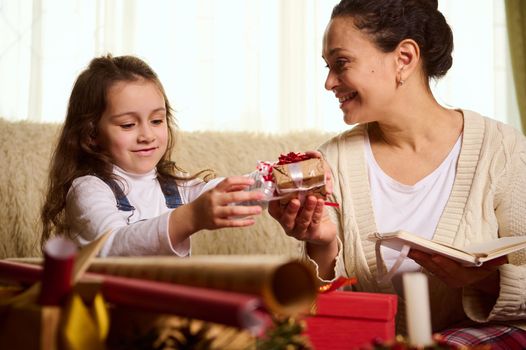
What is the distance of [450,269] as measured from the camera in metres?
1.29

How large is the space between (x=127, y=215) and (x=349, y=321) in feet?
2.17

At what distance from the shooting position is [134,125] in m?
1.51

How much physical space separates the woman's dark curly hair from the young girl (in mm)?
535

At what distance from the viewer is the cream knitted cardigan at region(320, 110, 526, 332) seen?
1502 mm

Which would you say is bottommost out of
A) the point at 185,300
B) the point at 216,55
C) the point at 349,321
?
the point at 349,321

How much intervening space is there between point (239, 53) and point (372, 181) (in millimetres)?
1265

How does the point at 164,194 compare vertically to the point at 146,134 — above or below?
below

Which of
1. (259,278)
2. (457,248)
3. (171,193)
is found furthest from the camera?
(171,193)

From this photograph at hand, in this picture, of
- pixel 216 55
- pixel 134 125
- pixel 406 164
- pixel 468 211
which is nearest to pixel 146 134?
pixel 134 125

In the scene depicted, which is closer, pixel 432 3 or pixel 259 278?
pixel 259 278

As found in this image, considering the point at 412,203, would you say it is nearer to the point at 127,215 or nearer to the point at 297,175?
the point at 297,175

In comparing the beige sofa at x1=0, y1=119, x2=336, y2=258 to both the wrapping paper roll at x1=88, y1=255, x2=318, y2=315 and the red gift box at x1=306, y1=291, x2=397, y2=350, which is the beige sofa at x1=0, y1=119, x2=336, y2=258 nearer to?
the red gift box at x1=306, y1=291, x2=397, y2=350

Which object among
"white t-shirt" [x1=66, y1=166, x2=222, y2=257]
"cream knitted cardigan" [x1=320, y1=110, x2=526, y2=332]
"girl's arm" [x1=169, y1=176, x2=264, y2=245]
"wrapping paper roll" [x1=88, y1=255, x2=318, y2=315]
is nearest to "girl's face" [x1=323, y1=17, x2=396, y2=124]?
"cream knitted cardigan" [x1=320, y1=110, x2=526, y2=332]

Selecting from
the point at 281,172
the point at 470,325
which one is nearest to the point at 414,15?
the point at 281,172
